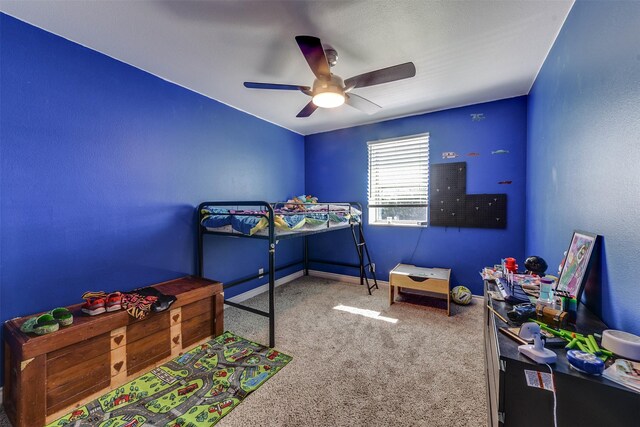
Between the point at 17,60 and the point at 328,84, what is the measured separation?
2.08 metres

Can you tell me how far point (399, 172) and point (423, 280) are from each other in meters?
1.57

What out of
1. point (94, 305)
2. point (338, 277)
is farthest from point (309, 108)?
point (338, 277)

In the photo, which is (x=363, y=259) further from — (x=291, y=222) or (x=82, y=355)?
(x=82, y=355)

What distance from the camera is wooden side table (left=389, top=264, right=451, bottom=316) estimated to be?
288cm

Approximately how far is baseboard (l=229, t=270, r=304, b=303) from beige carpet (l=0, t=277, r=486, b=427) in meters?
0.22

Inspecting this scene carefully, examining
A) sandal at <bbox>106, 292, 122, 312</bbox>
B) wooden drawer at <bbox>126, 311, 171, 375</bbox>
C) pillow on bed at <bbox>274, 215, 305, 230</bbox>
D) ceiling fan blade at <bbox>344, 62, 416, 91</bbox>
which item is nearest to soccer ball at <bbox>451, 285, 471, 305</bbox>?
pillow on bed at <bbox>274, 215, 305, 230</bbox>

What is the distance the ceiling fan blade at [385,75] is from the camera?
1751 millimetres

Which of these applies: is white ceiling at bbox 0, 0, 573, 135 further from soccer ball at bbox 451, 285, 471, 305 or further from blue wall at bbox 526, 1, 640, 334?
soccer ball at bbox 451, 285, 471, 305

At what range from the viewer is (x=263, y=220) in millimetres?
2324

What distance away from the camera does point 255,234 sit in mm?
2340

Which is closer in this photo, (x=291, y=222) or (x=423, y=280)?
(x=291, y=222)

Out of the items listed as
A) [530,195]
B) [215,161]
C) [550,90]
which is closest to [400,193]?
[530,195]

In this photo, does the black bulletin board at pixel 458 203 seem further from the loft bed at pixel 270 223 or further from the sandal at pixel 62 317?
the sandal at pixel 62 317

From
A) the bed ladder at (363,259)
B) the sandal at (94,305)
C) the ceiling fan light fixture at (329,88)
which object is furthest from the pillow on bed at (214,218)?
the bed ladder at (363,259)
